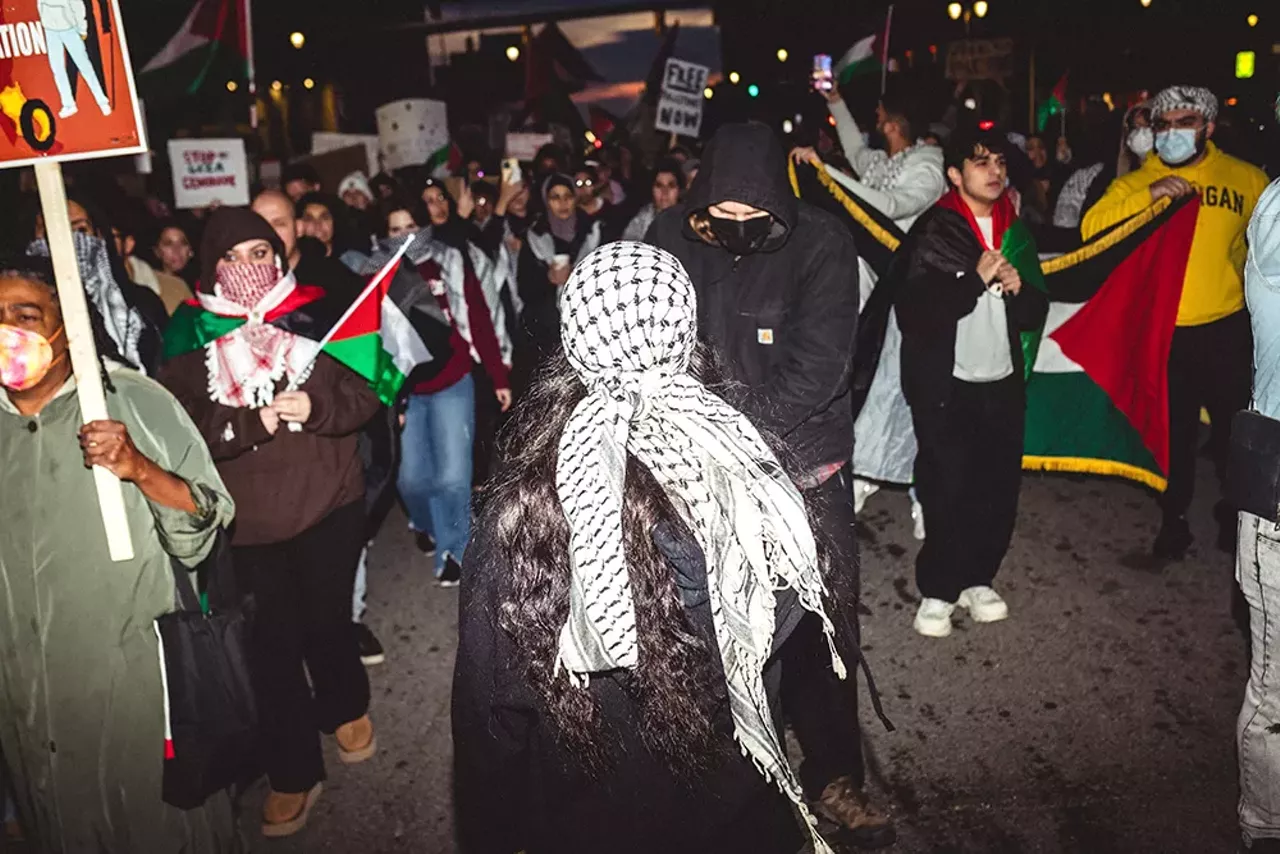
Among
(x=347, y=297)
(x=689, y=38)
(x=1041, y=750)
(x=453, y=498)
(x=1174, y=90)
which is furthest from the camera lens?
(x=689, y=38)

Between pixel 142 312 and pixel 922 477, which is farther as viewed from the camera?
pixel 142 312

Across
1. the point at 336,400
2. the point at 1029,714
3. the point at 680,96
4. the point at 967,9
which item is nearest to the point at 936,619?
the point at 1029,714

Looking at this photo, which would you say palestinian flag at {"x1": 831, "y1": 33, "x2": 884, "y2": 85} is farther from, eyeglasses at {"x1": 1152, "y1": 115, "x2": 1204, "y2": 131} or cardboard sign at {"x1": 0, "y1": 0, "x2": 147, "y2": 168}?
cardboard sign at {"x1": 0, "y1": 0, "x2": 147, "y2": 168}

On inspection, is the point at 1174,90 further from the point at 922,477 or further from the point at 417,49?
the point at 417,49

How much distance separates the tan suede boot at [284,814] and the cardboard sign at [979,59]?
14.5 metres

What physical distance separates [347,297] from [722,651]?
2929 mm

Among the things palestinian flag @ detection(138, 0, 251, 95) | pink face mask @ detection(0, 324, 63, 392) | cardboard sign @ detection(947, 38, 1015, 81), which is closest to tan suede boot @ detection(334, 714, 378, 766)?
pink face mask @ detection(0, 324, 63, 392)

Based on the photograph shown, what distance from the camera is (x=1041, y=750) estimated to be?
4.07 m

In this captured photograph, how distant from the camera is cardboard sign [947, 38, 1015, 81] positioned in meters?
15.4

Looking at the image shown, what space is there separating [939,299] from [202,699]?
3242mm

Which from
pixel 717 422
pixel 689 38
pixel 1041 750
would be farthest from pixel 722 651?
pixel 689 38

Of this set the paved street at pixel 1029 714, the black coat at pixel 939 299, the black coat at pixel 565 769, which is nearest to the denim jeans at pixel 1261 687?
the paved street at pixel 1029 714

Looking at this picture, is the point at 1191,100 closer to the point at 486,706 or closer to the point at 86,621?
the point at 486,706

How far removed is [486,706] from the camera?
6.73ft
